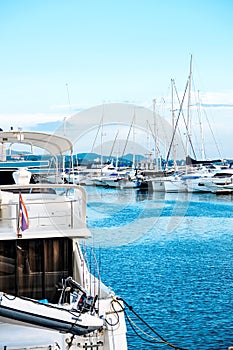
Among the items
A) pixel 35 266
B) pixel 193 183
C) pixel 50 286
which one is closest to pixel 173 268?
pixel 50 286

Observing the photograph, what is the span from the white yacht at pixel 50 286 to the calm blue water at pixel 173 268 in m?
5.24

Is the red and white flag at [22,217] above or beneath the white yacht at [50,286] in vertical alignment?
above

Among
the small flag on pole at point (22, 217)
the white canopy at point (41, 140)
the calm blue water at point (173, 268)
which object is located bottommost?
the calm blue water at point (173, 268)

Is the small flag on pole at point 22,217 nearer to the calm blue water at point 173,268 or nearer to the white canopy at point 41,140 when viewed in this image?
the white canopy at point 41,140

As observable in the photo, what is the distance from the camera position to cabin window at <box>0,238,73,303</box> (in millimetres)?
11258

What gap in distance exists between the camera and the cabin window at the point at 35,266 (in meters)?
11.3

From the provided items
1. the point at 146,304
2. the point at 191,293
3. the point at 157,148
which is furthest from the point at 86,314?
the point at 157,148

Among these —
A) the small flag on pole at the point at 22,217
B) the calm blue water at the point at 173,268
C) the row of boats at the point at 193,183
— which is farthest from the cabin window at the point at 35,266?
the row of boats at the point at 193,183

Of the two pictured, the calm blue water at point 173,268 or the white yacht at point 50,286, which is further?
the calm blue water at point 173,268

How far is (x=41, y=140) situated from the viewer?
16547 mm

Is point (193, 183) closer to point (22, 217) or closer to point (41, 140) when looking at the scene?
point (41, 140)

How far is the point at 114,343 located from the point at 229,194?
6370 cm

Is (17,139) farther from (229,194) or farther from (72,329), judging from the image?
(229,194)

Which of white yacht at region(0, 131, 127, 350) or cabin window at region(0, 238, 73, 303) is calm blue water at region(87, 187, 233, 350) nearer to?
cabin window at region(0, 238, 73, 303)
